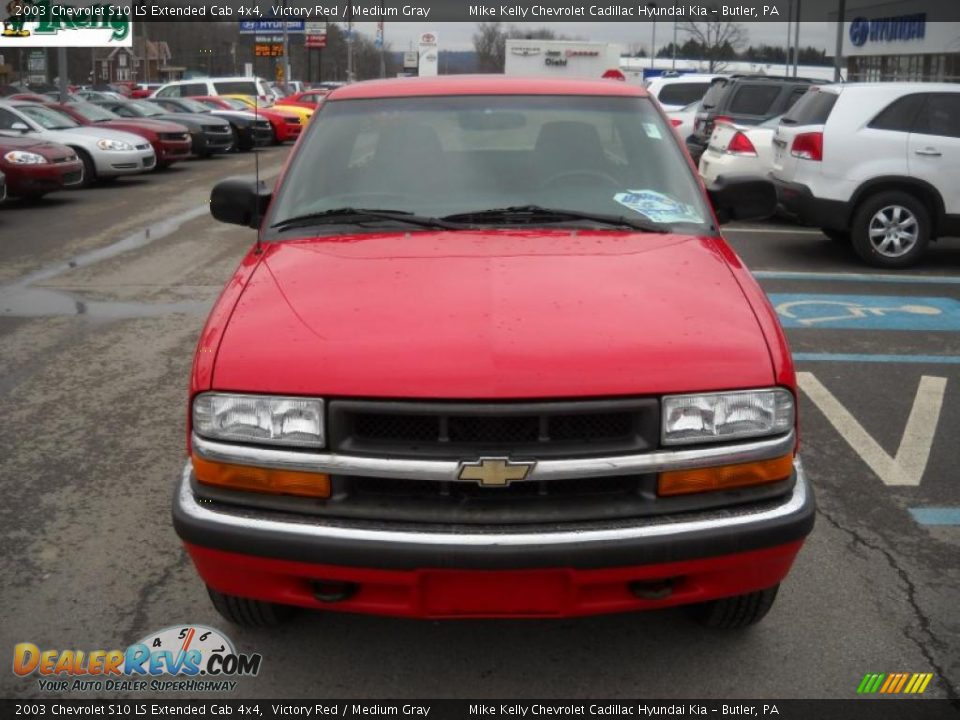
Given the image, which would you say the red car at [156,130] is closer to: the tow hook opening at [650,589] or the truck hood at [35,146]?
the truck hood at [35,146]

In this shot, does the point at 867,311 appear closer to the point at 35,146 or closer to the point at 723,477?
the point at 723,477

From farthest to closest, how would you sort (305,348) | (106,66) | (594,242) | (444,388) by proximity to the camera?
(106,66), (594,242), (305,348), (444,388)

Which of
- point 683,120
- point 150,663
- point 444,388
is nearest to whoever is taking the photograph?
point 444,388

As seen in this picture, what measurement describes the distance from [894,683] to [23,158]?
581 inches

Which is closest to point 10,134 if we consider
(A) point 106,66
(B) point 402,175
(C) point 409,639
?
(B) point 402,175

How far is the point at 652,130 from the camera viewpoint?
14.0 feet

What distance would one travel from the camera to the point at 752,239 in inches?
483

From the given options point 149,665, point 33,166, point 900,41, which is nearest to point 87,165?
point 33,166

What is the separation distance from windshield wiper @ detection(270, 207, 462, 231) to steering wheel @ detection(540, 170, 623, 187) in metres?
0.49

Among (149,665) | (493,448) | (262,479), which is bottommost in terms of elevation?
(149,665)

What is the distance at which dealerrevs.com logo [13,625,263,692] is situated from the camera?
3.12 meters

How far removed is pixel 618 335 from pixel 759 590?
2.79 feet

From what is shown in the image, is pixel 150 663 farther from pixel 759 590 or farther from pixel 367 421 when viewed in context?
pixel 759 590

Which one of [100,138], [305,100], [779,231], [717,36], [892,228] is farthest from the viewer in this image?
[717,36]
